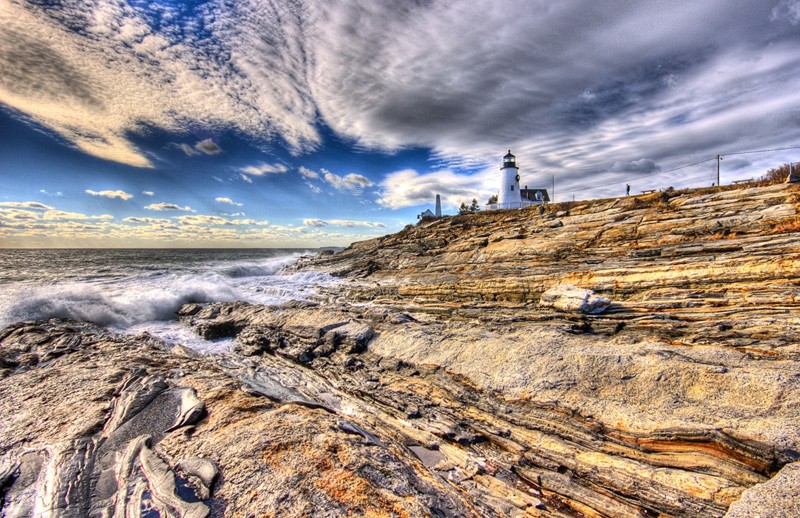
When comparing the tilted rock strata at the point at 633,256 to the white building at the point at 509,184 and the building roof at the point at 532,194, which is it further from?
the building roof at the point at 532,194

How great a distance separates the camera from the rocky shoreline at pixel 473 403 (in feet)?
14.6

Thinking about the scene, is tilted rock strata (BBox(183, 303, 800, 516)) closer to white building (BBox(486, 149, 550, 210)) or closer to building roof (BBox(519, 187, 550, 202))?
white building (BBox(486, 149, 550, 210))

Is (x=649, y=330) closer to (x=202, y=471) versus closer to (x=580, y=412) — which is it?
(x=580, y=412)

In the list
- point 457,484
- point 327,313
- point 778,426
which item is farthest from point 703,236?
point 327,313

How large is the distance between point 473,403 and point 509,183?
42.7m

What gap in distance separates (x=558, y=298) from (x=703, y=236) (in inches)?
305

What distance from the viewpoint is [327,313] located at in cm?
1405

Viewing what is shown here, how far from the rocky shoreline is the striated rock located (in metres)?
0.09

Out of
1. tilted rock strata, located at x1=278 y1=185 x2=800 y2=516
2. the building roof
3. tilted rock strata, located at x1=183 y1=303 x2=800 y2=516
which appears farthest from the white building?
tilted rock strata, located at x1=183 y1=303 x2=800 y2=516

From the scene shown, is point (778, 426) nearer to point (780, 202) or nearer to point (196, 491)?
point (196, 491)

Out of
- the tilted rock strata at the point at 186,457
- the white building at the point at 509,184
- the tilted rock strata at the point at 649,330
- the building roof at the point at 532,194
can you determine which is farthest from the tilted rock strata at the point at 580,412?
the building roof at the point at 532,194

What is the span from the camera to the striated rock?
1080 cm

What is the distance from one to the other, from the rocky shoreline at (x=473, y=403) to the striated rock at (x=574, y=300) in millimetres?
93

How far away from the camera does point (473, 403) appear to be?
8.00m
